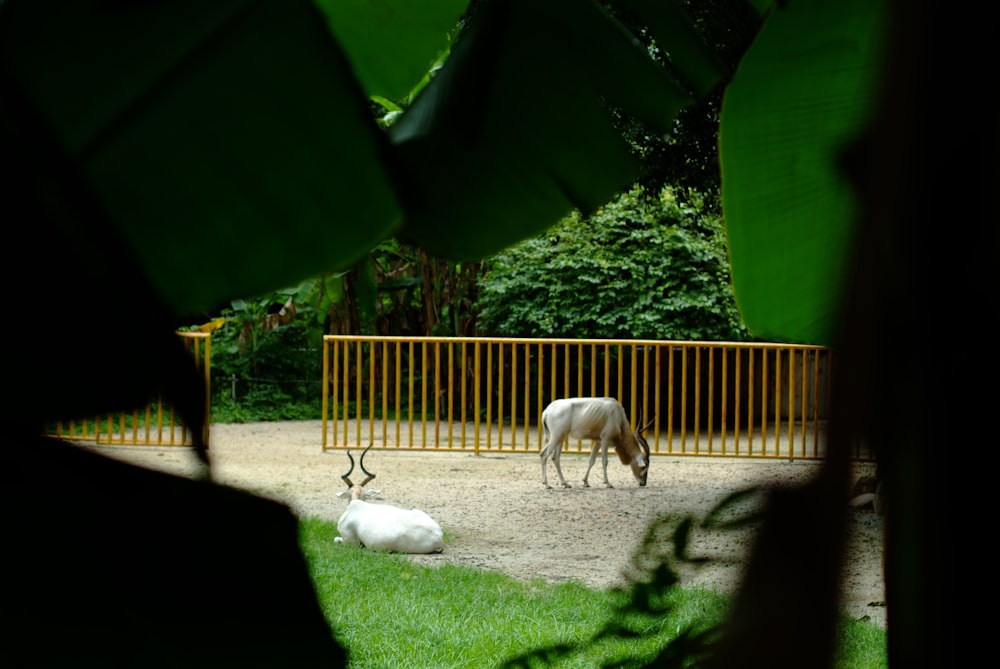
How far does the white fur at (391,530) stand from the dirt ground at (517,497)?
3.1 inches

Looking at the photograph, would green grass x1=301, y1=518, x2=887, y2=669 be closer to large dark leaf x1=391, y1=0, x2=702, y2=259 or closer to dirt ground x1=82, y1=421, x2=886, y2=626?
dirt ground x1=82, y1=421, x2=886, y2=626

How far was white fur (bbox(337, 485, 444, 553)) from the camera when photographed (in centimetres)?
407

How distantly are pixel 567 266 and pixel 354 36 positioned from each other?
282 inches

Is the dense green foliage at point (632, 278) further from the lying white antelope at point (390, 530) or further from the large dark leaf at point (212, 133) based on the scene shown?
the large dark leaf at point (212, 133)

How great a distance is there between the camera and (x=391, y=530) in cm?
409

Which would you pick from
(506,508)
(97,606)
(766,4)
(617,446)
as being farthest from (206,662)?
(617,446)

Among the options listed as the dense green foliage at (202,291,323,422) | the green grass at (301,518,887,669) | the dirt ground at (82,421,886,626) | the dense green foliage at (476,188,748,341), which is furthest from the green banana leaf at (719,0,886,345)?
the dense green foliage at (202,291,323,422)

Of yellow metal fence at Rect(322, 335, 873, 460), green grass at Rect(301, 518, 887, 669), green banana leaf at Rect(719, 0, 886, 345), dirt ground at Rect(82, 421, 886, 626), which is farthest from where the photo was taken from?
yellow metal fence at Rect(322, 335, 873, 460)

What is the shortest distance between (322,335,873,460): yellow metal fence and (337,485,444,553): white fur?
1.92 metres

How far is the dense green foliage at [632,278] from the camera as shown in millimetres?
7293

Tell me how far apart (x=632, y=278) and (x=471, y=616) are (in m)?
4.77

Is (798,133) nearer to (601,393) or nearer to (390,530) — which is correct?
(390,530)

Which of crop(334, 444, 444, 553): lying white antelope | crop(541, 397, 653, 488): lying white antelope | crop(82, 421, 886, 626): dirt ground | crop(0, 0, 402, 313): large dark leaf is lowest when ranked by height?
crop(82, 421, 886, 626): dirt ground

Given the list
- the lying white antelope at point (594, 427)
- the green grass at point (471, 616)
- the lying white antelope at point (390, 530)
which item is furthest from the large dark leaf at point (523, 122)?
the lying white antelope at point (594, 427)
